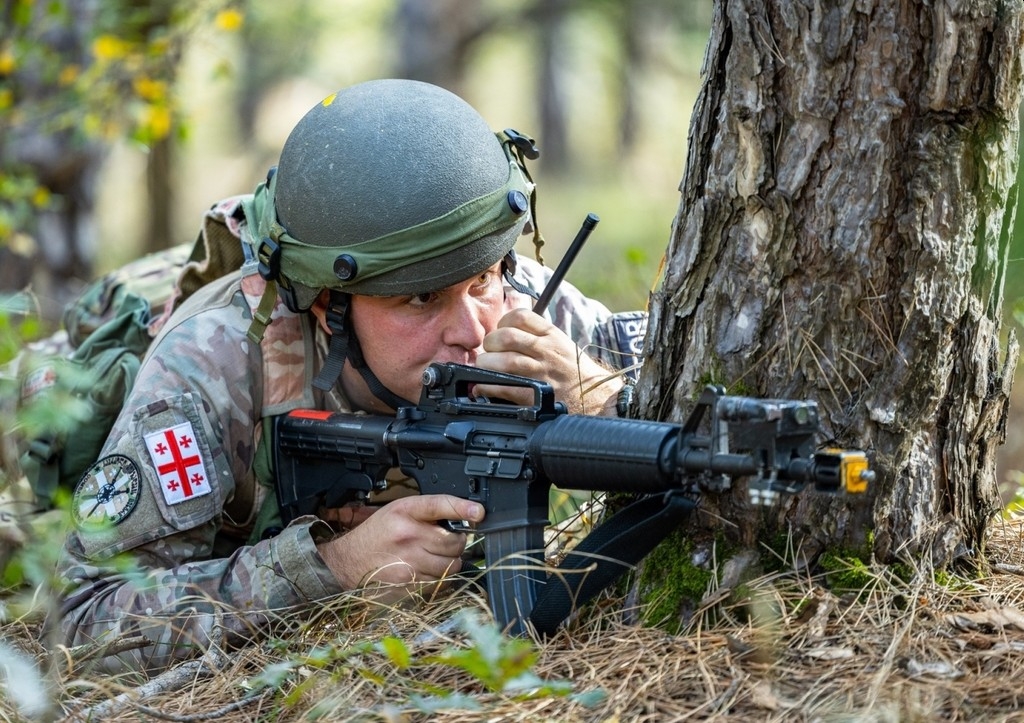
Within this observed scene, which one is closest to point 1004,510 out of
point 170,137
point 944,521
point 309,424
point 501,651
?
point 944,521

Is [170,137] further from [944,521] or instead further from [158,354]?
[944,521]

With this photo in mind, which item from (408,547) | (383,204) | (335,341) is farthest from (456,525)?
(383,204)

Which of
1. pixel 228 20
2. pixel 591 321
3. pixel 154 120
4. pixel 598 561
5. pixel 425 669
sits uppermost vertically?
pixel 228 20

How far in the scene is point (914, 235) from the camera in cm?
254

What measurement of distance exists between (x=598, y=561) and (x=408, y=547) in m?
0.62

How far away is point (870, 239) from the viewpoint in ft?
8.45

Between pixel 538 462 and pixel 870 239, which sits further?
pixel 538 462

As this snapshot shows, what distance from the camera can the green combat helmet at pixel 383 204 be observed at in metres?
3.30

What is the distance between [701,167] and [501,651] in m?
1.29

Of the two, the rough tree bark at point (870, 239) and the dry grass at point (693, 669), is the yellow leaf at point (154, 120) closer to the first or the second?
the dry grass at point (693, 669)

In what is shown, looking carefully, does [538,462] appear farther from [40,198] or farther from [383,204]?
[40,198]

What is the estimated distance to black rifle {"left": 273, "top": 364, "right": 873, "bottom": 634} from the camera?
7.54ft

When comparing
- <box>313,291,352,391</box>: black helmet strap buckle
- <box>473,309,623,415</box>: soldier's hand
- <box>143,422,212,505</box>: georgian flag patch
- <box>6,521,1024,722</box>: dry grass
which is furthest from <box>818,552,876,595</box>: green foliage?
<box>143,422,212,505</box>: georgian flag patch

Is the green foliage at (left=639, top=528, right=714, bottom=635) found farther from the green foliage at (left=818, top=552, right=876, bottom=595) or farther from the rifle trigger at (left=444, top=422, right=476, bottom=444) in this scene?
the rifle trigger at (left=444, top=422, right=476, bottom=444)
